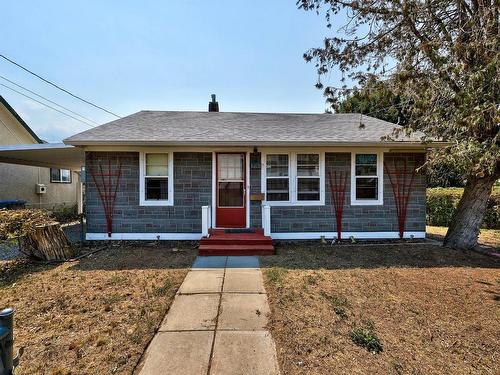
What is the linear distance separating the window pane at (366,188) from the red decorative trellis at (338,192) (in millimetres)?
440

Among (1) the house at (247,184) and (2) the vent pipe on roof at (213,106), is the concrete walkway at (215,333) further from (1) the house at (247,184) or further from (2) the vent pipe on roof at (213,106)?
(2) the vent pipe on roof at (213,106)

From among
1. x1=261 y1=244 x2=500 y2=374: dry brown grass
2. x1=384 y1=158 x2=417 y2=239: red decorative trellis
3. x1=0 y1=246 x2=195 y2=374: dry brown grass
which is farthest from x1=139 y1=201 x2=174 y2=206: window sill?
x1=384 y1=158 x2=417 y2=239: red decorative trellis

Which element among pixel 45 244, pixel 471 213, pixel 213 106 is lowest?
pixel 45 244

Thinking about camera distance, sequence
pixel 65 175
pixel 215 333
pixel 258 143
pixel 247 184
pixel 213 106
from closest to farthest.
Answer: pixel 215 333, pixel 258 143, pixel 247 184, pixel 213 106, pixel 65 175

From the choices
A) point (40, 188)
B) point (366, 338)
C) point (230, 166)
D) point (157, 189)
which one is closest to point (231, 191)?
point (230, 166)

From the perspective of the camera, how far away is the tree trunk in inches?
279

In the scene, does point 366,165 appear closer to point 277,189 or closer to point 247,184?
point 277,189

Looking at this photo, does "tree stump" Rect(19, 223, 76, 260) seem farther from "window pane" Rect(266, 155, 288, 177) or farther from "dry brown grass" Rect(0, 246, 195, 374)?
"window pane" Rect(266, 155, 288, 177)

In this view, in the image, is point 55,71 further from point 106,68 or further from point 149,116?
point 149,116

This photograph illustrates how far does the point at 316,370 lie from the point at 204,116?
931cm

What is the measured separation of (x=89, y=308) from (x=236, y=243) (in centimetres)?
380

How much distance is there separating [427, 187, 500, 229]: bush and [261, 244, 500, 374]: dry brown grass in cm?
A: 605

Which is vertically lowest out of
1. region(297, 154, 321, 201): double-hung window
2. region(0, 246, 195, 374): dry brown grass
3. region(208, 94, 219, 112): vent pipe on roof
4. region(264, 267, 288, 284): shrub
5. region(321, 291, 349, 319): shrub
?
region(0, 246, 195, 374): dry brown grass

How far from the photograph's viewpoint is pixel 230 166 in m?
8.15
